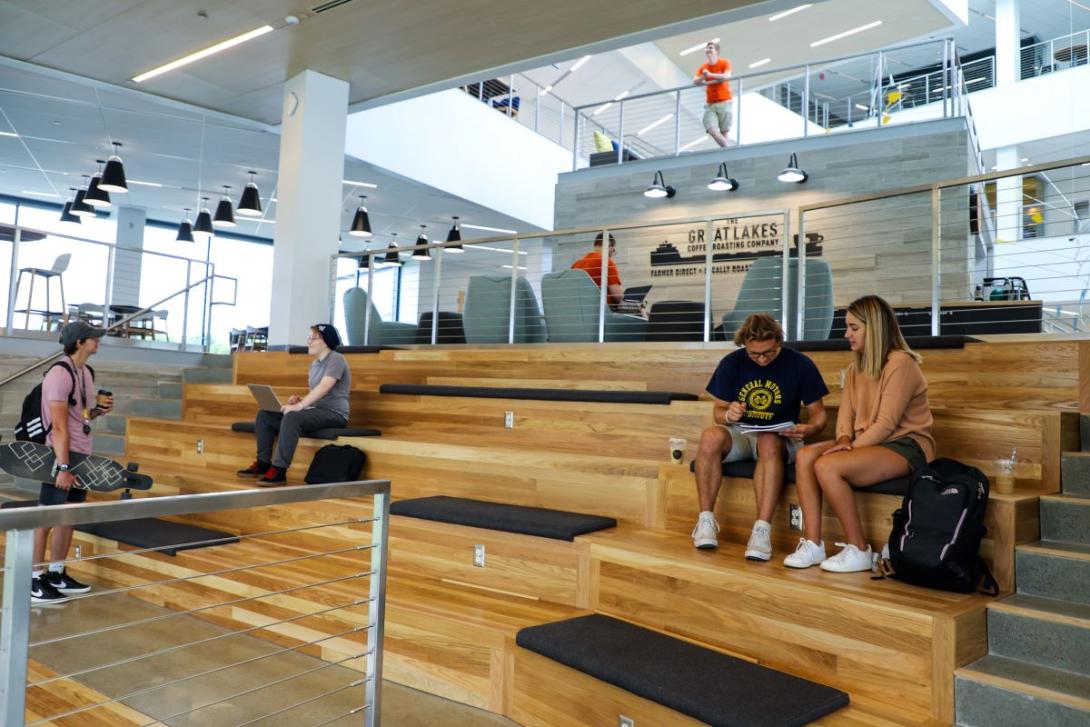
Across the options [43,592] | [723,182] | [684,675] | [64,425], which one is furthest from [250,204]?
[684,675]

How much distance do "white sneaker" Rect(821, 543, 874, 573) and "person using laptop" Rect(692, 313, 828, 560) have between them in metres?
0.34

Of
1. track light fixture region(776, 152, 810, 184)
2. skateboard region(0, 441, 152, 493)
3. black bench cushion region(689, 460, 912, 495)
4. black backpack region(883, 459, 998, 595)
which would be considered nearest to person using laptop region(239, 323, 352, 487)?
skateboard region(0, 441, 152, 493)

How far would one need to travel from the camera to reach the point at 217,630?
4.02m

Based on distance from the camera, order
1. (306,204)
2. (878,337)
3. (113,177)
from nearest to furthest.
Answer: (878,337), (306,204), (113,177)

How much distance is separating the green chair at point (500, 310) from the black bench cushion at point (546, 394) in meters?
0.89

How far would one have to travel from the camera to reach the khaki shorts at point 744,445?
3.54 meters

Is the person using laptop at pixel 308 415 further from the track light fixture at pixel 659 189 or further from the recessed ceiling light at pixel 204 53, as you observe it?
the track light fixture at pixel 659 189

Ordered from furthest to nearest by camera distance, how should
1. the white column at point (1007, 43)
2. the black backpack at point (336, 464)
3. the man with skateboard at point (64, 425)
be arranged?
the white column at point (1007, 43) → the black backpack at point (336, 464) → the man with skateboard at point (64, 425)

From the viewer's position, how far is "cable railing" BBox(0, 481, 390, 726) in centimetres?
159

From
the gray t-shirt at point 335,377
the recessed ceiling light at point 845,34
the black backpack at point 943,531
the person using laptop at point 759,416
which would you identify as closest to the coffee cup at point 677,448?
the person using laptop at point 759,416

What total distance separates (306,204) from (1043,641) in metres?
6.89

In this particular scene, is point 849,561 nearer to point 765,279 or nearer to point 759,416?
point 759,416

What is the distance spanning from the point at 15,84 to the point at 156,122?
139 centimetres

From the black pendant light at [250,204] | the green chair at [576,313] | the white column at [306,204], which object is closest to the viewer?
the green chair at [576,313]
